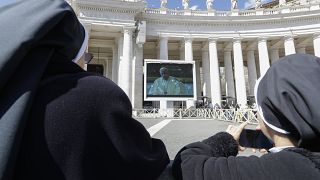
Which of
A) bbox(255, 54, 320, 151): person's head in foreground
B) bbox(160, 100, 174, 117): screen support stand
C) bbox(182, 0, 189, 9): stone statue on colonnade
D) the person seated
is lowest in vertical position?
bbox(255, 54, 320, 151): person's head in foreground

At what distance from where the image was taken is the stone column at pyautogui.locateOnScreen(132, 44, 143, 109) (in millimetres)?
31469

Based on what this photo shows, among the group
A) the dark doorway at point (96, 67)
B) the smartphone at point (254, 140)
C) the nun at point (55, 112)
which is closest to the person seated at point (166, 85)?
the dark doorway at point (96, 67)

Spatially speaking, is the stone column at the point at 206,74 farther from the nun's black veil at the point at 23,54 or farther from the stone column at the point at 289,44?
the nun's black veil at the point at 23,54

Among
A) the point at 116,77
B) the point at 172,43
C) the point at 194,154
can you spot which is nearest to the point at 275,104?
the point at 194,154

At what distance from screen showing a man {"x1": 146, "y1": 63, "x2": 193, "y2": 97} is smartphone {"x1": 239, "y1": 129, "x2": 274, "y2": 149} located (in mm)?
22506

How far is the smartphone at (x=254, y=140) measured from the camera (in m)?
1.83

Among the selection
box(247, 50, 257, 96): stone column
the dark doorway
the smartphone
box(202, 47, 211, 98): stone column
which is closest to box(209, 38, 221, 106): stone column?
box(202, 47, 211, 98): stone column

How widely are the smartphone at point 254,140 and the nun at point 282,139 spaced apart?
0.29 metres

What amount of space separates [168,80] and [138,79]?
770 cm

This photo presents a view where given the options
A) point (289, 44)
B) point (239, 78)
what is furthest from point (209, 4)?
point (289, 44)

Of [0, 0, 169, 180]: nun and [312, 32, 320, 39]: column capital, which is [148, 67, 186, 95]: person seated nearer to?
[312, 32, 320, 39]: column capital

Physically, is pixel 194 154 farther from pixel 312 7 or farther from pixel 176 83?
pixel 312 7

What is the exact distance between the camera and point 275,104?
4.56 feet

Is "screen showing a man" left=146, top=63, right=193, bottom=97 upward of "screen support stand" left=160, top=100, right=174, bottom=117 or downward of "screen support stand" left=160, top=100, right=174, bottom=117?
upward
